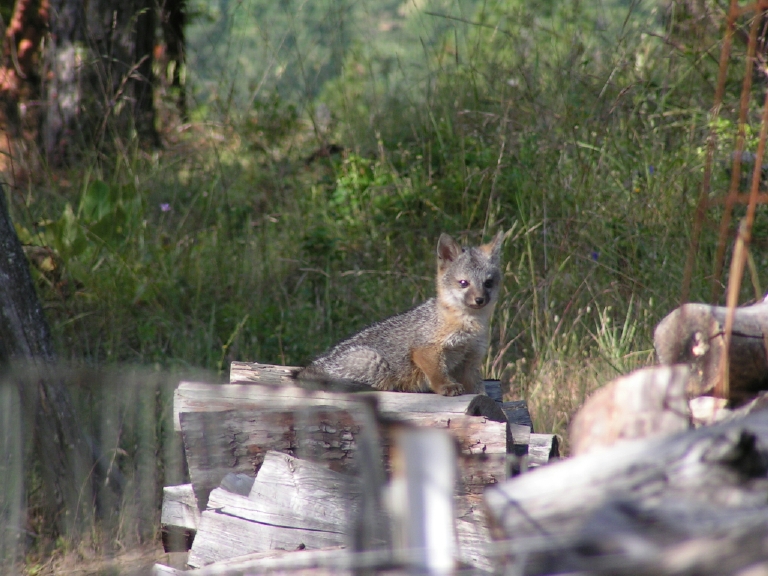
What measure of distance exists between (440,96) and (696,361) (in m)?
5.26

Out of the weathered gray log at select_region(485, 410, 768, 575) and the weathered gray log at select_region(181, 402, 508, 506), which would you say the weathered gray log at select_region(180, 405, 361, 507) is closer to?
the weathered gray log at select_region(181, 402, 508, 506)

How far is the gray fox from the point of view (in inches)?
170

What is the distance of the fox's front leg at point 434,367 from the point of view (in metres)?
4.16

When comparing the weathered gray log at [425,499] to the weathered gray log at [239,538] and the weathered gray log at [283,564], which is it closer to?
the weathered gray log at [283,564]

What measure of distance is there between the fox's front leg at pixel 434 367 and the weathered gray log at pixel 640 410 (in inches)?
69.3

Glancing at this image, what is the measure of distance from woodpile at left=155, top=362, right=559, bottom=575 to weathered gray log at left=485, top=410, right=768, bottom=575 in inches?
35.0

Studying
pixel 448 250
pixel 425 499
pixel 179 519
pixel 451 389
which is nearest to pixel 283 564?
pixel 179 519

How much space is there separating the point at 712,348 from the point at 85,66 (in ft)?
21.9

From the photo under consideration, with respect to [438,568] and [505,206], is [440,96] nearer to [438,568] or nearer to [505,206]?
[505,206]

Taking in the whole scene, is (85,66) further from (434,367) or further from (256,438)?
(256,438)

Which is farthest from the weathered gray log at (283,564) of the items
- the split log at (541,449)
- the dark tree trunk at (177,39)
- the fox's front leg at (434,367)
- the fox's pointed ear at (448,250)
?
the dark tree trunk at (177,39)

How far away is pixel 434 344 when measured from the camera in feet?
14.4

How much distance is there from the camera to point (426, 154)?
23.4 ft

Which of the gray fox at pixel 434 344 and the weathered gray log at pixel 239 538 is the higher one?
the gray fox at pixel 434 344
